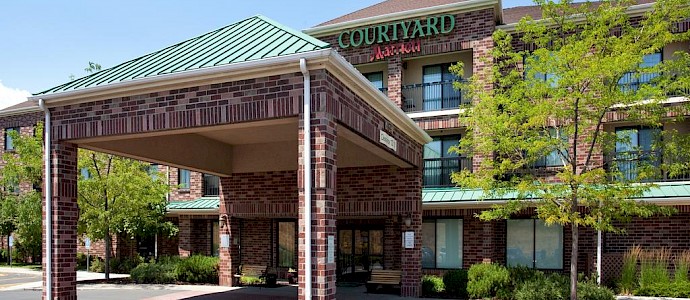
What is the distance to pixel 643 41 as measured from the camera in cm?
1130

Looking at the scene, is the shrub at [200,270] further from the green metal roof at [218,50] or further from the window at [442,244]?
the green metal roof at [218,50]

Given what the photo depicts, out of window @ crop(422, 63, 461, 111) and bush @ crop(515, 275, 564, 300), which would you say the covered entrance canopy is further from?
window @ crop(422, 63, 461, 111)

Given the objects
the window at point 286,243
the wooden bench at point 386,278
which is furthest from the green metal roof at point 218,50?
the window at point 286,243

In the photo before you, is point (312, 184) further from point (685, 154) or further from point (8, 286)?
point (8, 286)

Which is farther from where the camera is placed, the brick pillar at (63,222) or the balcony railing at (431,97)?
the balcony railing at (431,97)

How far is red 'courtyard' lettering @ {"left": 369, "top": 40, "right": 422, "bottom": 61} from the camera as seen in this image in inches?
781

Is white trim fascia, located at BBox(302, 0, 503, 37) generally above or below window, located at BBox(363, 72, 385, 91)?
above

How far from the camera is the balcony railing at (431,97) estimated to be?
1998 centimetres

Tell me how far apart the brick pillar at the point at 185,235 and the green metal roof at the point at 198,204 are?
0.66 metres

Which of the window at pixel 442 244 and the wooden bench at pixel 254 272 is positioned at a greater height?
the window at pixel 442 244

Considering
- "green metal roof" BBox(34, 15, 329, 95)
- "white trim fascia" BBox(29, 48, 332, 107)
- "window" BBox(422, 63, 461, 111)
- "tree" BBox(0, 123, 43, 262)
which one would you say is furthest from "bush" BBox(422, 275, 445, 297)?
"tree" BBox(0, 123, 43, 262)

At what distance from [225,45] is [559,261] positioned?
1371 centimetres

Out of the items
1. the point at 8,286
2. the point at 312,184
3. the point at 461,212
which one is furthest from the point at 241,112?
the point at 8,286

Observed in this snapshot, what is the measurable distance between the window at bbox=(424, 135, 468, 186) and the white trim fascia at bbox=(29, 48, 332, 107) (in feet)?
40.8
